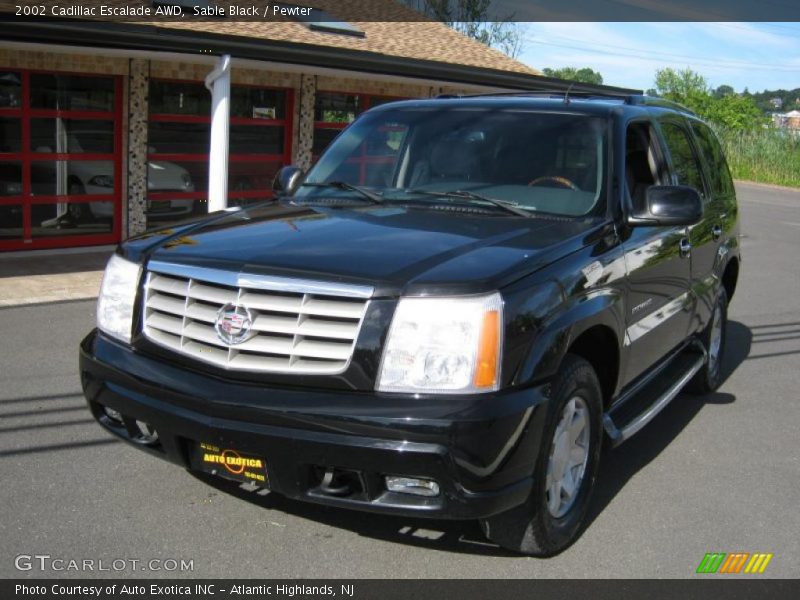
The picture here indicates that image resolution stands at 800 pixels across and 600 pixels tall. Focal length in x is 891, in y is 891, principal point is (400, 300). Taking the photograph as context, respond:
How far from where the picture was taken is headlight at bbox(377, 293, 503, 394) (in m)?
3.25

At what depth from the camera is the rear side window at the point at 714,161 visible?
20.9 ft

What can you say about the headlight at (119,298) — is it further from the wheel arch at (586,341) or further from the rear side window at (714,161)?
the rear side window at (714,161)

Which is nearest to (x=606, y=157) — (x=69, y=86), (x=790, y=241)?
(x=69, y=86)

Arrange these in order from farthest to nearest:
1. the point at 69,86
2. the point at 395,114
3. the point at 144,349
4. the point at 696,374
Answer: the point at 69,86
the point at 696,374
the point at 395,114
the point at 144,349

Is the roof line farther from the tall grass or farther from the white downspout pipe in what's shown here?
the tall grass

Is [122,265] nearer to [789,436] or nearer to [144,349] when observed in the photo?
[144,349]

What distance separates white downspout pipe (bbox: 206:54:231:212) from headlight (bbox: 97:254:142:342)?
24.0 ft

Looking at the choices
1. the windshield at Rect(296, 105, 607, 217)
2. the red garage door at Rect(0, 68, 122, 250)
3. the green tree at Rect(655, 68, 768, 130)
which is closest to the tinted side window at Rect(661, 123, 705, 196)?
the windshield at Rect(296, 105, 607, 217)

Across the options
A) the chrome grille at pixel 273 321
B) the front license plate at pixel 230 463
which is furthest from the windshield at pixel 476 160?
the front license plate at pixel 230 463

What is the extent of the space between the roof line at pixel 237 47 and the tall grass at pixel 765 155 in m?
27.5

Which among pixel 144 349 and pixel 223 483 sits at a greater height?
pixel 144 349

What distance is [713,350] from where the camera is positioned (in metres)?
6.61

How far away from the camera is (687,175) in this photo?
5.78m

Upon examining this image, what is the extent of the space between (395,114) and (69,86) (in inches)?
323
